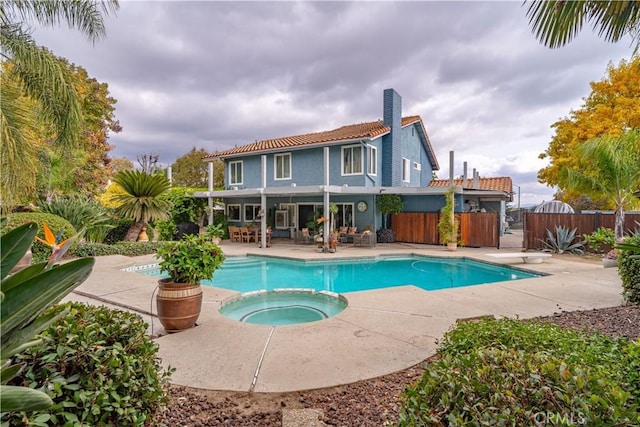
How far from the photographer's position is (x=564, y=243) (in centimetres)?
1304

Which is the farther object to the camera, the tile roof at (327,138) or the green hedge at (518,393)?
the tile roof at (327,138)

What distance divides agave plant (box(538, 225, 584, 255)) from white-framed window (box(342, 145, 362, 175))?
8815 millimetres

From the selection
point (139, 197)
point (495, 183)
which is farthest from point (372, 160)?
point (495, 183)

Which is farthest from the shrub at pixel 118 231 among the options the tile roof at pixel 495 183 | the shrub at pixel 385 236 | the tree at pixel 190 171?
the tree at pixel 190 171

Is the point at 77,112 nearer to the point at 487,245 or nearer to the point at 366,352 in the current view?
the point at 366,352

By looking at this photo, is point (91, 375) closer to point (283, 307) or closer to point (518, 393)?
point (518, 393)

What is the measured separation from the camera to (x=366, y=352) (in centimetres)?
389

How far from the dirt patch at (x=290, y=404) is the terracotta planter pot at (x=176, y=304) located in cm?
154

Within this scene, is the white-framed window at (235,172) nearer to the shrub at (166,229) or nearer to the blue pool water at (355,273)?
the shrub at (166,229)

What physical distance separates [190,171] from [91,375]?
1438 inches

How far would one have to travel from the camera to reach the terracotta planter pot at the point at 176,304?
4512 mm

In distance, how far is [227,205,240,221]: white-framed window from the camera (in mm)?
20672

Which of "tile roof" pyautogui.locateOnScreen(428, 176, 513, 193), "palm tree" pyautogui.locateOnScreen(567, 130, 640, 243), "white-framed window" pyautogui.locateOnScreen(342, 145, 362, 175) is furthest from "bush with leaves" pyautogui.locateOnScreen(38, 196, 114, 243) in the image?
"tile roof" pyautogui.locateOnScreen(428, 176, 513, 193)

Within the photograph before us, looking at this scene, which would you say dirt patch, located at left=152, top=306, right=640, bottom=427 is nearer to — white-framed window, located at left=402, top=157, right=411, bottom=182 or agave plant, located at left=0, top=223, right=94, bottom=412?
agave plant, located at left=0, top=223, right=94, bottom=412
